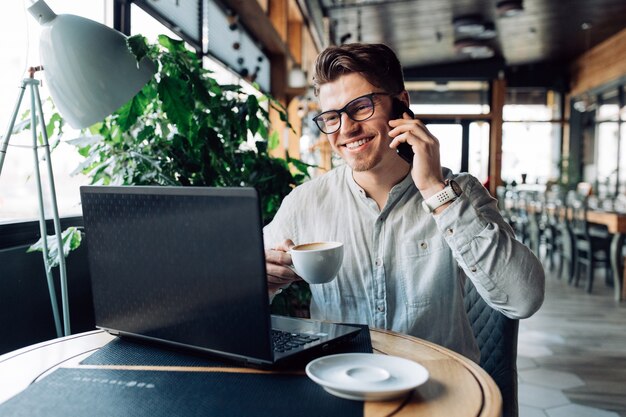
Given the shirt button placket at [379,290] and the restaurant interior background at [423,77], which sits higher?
the restaurant interior background at [423,77]

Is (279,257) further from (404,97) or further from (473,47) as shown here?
(473,47)

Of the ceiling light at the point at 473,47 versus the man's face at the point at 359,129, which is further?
the ceiling light at the point at 473,47

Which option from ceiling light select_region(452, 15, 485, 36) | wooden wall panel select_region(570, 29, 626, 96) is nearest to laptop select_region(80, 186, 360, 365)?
ceiling light select_region(452, 15, 485, 36)

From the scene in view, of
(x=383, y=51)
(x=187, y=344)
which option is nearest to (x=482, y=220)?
(x=383, y=51)

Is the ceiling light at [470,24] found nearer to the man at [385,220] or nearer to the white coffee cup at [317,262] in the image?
the man at [385,220]

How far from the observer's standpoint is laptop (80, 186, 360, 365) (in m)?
0.83

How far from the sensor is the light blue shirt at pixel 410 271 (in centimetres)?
124

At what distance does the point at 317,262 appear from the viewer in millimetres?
1060

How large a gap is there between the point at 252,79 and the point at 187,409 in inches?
183

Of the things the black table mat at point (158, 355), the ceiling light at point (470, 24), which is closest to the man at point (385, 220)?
the black table mat at point (158, 355)

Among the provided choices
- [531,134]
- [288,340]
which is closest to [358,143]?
[288,340]

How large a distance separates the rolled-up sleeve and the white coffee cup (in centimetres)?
28

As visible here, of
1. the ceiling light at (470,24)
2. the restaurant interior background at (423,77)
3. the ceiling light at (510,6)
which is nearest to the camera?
the restaurant interior background at (423,77)

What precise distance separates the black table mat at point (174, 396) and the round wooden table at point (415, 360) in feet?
0.13
